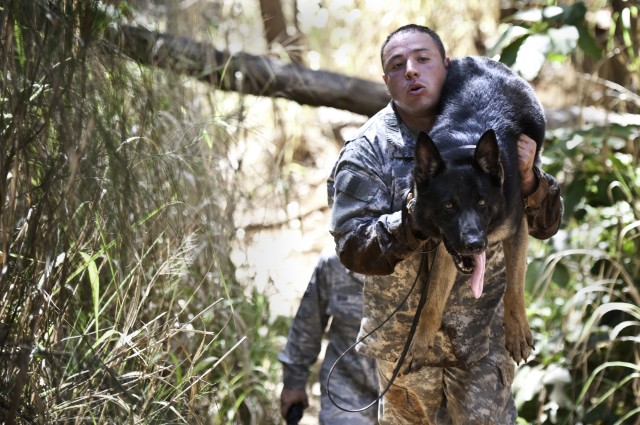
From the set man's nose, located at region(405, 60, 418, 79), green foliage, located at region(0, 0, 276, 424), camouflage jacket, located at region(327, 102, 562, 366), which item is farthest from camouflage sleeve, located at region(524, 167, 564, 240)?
green foliage, located at region(0, 0, 276, 424)

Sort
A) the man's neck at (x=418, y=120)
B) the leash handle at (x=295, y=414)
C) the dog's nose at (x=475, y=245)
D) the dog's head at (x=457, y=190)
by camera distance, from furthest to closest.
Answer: the leash handle at (x=295, y=414), the man's neck at (x=418, y=120), the dog's head at (x=457, y=190), the dog's nose at (x=475, y=245)

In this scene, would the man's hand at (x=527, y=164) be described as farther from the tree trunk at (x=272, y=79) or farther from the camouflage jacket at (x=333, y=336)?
the tree trunk at (x=272, y=79)

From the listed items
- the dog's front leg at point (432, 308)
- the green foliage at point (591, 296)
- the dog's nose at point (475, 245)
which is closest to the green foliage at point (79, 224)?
the dog's front leg at point (432, 308)

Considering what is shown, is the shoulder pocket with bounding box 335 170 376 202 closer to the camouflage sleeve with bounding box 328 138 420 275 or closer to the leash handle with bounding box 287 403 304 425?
the camouflage sleeve with bounding box 328 138 420 275

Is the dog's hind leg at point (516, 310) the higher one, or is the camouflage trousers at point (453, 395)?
the dog's hind leg at point (516, 310)

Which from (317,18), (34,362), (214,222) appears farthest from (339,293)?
(317,18)

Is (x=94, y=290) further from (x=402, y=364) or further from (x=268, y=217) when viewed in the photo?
(x=268, y=217)

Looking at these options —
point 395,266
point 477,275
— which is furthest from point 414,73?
point 477,275

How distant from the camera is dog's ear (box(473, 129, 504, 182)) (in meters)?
2.88

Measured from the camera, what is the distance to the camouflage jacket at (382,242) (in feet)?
10.2

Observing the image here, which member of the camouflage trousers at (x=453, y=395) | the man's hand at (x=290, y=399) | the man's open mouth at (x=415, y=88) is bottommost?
the man's hand at (x=290, y=399)

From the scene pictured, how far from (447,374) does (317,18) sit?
20.3 ft

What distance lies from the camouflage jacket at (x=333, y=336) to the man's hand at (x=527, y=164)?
1.62 meters

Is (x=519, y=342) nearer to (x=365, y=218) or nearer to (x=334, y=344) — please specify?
(x=365, y=218)
